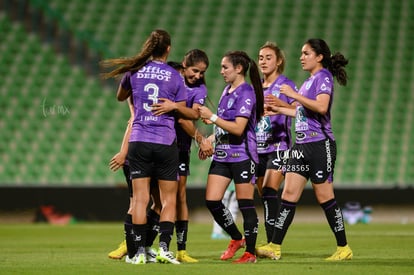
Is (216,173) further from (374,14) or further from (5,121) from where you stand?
(374,14)

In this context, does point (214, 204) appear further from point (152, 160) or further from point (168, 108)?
point (168, 108)

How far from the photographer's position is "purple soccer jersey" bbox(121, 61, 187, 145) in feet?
23.2

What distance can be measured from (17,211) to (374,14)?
1119 cm

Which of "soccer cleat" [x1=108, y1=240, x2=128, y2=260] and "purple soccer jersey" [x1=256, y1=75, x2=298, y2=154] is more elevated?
"purple soccer jersey" [x1=256, y1=75, x2=298, y2=154]

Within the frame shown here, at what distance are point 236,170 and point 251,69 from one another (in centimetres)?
99

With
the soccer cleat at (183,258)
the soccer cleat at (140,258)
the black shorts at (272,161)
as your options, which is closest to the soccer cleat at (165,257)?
the soccer cleat at (140,258)

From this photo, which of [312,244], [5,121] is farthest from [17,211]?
[312,244]

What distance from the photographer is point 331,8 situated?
22156 millimetres

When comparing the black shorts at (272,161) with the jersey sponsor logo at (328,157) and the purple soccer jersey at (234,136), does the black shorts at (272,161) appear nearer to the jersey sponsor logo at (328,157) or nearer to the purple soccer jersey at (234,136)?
the jersey sponsor logo at (328,157)

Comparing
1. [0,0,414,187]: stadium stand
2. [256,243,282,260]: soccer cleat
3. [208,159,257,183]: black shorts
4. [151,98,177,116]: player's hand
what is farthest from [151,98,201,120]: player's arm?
[0,0,414,187]: stadium stand

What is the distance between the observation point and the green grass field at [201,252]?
664 cm

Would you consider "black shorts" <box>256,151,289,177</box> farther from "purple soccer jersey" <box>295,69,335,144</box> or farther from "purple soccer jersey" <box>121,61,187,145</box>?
"purple soccer jersey" <box>121,61,187,145</box>

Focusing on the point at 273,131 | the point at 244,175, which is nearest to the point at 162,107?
the point at 244,175

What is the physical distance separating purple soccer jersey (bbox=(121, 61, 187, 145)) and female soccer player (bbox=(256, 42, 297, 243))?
183 cm
